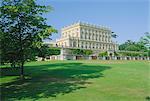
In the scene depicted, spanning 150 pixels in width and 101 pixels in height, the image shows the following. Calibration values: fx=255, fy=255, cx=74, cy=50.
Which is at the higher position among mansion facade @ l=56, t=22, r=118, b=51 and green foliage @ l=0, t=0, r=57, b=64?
mansion facade @ l=56, t=22, r=118, b=51

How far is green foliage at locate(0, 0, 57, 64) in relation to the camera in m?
19.5

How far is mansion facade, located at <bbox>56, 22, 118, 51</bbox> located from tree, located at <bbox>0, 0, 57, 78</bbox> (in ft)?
322

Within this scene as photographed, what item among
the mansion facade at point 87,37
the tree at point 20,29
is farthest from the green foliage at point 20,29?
the mansion facade at point 87,37

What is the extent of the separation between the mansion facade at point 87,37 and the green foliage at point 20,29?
322 feet

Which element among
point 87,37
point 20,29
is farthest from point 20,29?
point 87,37

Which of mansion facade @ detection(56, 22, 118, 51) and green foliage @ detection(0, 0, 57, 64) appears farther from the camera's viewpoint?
mansion facade @ detection(56, 22, 118, 51)

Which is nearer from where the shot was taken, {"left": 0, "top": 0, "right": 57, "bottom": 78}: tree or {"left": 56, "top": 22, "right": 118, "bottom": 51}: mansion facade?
{"left": 0, "top": 0, "right": 57, "bottom": 78}: tree

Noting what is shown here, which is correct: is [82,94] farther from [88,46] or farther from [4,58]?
[88,46]

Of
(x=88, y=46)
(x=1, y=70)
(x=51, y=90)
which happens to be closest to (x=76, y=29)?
(x=88, y=46)

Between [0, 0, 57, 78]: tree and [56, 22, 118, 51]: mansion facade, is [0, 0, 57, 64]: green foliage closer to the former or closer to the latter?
[0, 0, 57, 78]: tree

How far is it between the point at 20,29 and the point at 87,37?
363 ft

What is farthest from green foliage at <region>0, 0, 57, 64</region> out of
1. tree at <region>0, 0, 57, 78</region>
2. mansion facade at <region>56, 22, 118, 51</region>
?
mansion facade at <region>56, 22, 118, 51</region>

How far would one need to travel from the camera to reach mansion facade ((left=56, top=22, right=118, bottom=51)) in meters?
123

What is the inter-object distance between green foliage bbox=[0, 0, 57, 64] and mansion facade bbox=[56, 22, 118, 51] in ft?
322
